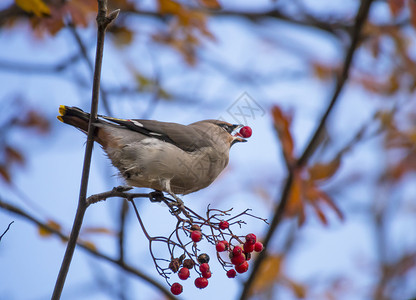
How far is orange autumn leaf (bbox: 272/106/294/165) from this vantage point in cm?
424

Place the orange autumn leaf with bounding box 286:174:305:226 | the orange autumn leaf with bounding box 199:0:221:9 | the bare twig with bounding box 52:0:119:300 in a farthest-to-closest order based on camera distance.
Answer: the orange autumn leaf with bounding box 286:174:305:226
the orange autumn leaf with bounding box 199:0:221:9
the bare twig with bounding box 52:0:119:300

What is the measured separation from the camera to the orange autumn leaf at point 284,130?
4238mm

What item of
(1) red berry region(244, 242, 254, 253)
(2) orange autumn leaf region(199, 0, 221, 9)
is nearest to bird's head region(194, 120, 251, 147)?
(2) orange autumn leaf region(199, 0, 221, 9)

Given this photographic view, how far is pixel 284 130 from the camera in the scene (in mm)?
4254

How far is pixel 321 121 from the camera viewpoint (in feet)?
13.4

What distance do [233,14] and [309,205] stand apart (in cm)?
273

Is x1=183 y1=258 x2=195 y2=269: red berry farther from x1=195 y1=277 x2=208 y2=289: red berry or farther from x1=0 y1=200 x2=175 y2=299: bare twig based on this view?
x1=0 y1=200 x2=175 y2=299: bare twig

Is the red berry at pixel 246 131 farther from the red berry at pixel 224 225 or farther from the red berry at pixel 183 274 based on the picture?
the red berry at pixel 183 274

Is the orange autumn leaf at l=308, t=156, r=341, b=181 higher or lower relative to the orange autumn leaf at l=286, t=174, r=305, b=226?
higher

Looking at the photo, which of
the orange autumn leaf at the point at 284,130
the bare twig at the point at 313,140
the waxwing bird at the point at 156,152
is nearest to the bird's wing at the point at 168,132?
the waxwing bird at the point at 156,152

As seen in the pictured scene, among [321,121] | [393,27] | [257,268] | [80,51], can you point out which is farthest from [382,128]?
[80,51]

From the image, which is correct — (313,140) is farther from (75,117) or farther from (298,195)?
(75,117)

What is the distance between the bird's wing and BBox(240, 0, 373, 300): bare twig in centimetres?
88

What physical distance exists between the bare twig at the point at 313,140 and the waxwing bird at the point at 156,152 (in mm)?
673
